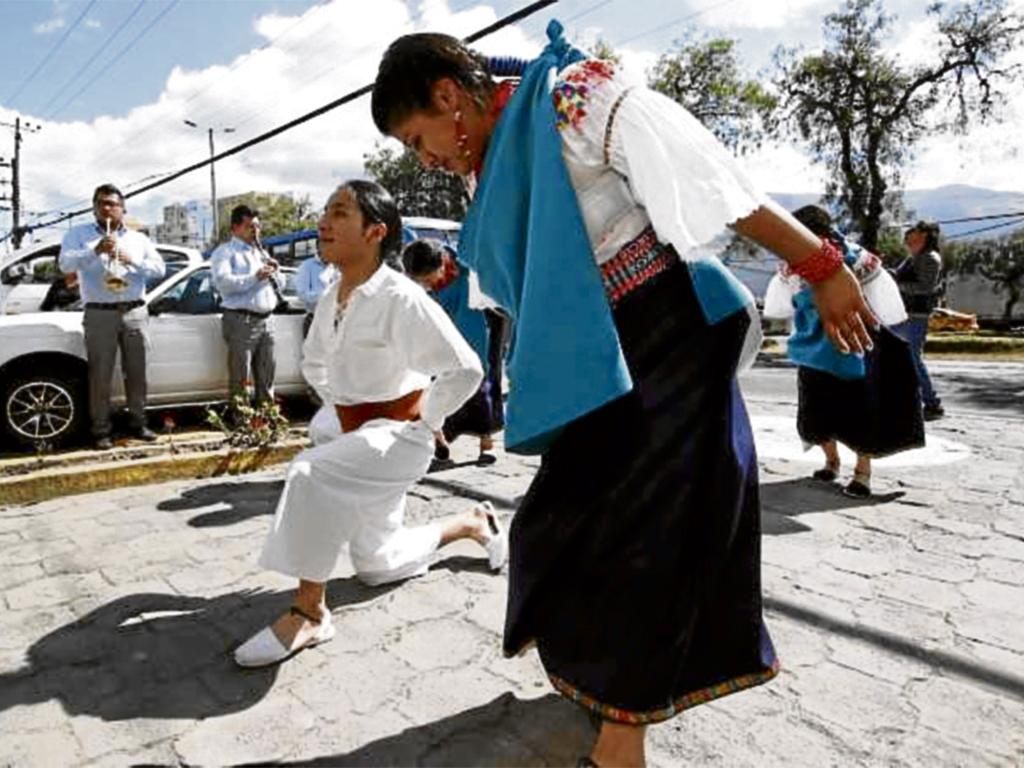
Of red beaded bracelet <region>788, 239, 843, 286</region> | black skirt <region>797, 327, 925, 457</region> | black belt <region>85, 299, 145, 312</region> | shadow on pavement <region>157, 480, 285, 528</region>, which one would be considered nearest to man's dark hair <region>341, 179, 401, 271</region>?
red beaded bracelet <region>788, 239, 843, 286</region>

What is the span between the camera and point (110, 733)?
2.11m

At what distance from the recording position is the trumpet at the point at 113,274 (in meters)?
5.81

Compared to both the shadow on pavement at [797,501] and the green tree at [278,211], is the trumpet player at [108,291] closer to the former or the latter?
the shadow on pavement at [797,501]

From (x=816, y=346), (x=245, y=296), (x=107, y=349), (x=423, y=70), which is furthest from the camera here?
(x=245, y=296)

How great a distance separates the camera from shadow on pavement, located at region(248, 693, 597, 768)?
1.94m

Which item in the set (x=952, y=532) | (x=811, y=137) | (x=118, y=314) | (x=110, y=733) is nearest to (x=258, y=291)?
(x=118, y=314)

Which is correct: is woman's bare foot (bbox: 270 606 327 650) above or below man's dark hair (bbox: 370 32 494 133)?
below

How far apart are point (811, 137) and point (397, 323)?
2387cm

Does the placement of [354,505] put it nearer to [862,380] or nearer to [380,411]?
[380,411]

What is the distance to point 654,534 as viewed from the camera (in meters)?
1.58

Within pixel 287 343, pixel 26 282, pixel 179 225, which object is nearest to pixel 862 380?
pixel 287 343

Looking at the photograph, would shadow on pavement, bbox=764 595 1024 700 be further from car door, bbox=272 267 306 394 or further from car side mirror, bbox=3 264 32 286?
car side mirror, bbox=3 264 32 286

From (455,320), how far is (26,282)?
859 centimetres

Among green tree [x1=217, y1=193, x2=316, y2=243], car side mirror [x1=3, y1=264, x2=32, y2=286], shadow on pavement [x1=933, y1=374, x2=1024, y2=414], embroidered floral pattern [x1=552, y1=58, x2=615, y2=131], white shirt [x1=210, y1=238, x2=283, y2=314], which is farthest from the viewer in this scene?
green tree [x1=217, y1=193, x2=316, y2=243]
